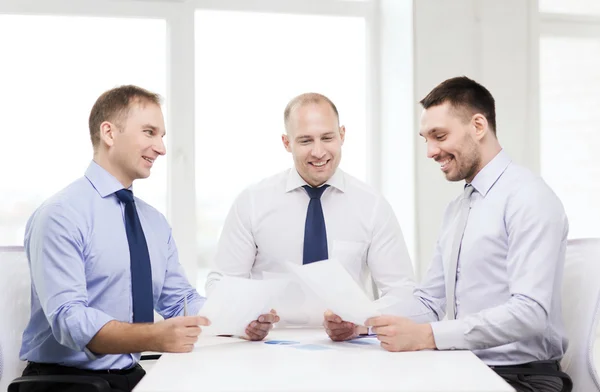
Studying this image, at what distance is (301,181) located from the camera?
10.4ft

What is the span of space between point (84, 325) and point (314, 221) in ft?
3.86

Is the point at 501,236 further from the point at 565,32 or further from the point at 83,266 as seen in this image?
the point at 565,32

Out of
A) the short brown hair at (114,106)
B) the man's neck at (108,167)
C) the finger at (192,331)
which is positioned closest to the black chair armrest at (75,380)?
the finger at (192,331)

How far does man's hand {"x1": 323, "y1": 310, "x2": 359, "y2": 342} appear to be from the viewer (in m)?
2.31

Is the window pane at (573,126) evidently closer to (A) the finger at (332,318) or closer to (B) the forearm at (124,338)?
(A) the finger at (332,318)

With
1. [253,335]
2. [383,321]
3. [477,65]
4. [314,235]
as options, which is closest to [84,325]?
[253,335]

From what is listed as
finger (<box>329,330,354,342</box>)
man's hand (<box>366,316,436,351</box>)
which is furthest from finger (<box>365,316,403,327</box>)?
finger (<box>329,330,354,342</box>)

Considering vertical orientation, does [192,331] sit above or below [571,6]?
below

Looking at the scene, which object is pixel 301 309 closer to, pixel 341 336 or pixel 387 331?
pixel 341 336

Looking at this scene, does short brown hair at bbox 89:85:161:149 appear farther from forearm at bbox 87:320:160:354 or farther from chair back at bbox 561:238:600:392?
chair back at bbox 561:238:600:392

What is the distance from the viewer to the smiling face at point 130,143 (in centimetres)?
262

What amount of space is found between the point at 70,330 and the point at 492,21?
2846 millimetres

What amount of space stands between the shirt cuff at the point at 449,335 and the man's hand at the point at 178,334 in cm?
70

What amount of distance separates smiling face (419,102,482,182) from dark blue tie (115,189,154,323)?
1.11 meters
